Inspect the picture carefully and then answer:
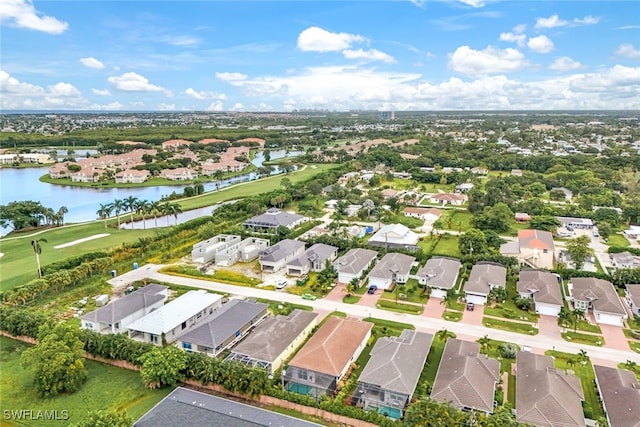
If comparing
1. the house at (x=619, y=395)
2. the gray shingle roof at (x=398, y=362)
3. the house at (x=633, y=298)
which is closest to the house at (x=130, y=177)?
the gray shingle roof at (x=398, y=362)

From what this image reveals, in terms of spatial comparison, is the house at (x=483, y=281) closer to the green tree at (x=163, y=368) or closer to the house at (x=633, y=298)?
the house at (x=633, y=298)

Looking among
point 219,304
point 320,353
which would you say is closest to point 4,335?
point 219,304

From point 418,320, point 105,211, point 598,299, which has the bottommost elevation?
point 418,320

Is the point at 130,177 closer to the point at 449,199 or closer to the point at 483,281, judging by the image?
the point at 449,199

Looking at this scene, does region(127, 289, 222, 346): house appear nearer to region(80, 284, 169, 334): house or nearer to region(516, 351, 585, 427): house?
region(80, 284, 169, 334): house

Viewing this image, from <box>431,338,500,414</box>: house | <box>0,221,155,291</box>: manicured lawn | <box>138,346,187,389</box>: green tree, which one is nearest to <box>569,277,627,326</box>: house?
<box>431,338,500,414</box>: house

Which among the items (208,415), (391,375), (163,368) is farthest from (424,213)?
(208,415)
